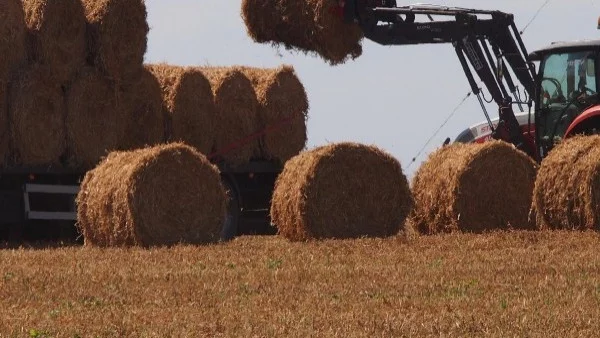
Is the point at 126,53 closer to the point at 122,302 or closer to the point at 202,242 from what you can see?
the point at 202,242

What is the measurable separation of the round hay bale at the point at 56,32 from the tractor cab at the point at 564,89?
6510mm

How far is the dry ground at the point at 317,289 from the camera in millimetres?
10203

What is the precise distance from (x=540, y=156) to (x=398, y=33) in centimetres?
276

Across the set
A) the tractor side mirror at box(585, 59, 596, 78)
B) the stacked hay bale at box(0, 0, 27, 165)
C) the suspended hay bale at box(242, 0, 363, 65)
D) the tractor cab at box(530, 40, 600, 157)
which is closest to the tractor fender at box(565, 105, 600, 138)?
the tractor cab at box(530, 40, 600, 157)

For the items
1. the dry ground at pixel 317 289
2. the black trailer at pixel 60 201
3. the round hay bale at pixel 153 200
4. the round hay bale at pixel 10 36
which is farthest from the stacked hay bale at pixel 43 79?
the dry ground at pixel 317 289

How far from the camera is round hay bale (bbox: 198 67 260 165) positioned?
21672 mm

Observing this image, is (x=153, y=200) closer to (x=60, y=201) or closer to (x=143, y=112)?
Result: (x=143, y=112)

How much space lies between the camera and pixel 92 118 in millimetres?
19922

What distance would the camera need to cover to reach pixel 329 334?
9.83 meters

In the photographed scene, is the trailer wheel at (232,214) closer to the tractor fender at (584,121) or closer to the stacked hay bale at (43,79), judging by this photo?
the stacked hay bale at (43,79)

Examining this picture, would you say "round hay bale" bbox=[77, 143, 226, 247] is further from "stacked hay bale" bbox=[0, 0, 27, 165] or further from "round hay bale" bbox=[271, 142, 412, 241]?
"stacked hay bale" bbox=[0, 0, 27, 165]

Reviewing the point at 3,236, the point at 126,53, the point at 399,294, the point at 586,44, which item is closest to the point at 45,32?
the point at 126,53

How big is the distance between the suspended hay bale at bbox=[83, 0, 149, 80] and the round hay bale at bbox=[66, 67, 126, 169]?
0.74ft

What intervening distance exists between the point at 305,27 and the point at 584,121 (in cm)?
408
